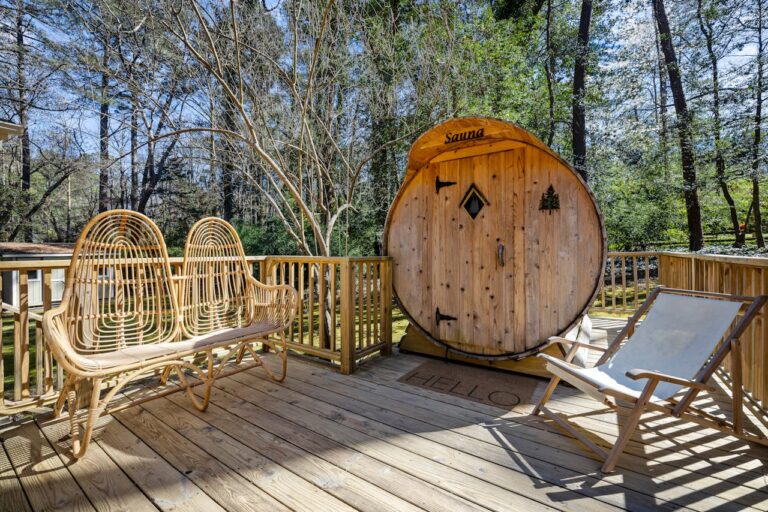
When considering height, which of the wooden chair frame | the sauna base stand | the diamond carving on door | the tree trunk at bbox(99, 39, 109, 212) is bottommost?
the sauna base stand

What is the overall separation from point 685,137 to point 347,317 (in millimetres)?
9296

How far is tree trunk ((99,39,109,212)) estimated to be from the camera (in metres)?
4.93

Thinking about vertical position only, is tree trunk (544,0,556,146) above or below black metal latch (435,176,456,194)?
above

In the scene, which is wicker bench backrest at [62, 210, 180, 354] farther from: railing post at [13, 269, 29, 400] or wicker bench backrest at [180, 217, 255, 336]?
railing post at [13, 269, 29, 400]

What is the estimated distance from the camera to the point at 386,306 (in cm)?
356

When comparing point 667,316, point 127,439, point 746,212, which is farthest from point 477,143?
point 746,212

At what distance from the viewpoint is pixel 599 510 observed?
1435 millimetres

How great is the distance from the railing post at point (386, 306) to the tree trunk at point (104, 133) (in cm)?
427

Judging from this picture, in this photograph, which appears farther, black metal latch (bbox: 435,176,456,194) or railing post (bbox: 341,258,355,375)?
black metal latch (bbox: 435,176,456,194)

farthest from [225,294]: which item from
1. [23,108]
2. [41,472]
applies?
[23,108]

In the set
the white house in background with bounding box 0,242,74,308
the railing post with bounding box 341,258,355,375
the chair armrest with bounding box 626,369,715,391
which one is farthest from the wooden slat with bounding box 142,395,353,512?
the white house in background with bounding box 0,242,74,308

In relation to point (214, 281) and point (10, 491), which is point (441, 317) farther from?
point (10, 491)

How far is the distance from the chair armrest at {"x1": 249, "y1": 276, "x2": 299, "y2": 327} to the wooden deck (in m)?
0.67

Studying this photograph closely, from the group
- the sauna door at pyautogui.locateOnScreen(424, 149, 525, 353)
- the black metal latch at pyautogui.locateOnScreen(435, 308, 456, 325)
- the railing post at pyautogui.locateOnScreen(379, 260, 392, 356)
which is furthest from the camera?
the railing post at pyautogui.locateOnScreen(379, 260, 392, 356)
